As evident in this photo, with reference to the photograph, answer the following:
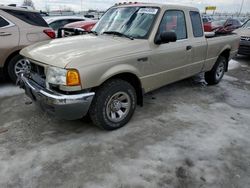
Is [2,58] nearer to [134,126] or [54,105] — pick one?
[54,105]

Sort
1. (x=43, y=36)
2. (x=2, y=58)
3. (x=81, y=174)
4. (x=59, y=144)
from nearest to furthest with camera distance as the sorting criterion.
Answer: (x=81, y=174)
(x=59, y=144)
(x=2, y=58)
(x=43, y=36)

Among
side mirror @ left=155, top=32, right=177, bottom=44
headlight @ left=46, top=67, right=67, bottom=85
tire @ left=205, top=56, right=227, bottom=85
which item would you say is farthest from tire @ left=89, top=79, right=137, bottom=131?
tire @ left=205, top=56, right=227, bottom=85

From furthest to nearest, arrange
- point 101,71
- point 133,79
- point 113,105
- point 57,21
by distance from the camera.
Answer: point 57,21 < point 133,79 < point 113,105 < point 101,71

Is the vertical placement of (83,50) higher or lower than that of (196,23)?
lower

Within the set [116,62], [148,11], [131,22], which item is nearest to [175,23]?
[148,11]

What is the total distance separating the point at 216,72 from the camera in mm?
5797

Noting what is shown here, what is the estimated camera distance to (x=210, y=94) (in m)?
5.31

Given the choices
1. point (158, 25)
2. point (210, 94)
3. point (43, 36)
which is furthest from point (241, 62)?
point (43, 36)

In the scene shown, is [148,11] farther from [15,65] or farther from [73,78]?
[15,65]

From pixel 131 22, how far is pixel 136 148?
6.79ft

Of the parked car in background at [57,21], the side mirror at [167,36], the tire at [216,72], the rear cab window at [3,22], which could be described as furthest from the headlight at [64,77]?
the parked car in background at [57,21]

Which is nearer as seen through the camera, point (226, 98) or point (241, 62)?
point (226, 98)

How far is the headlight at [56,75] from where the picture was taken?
2.86 meters

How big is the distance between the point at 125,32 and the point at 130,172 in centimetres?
224
